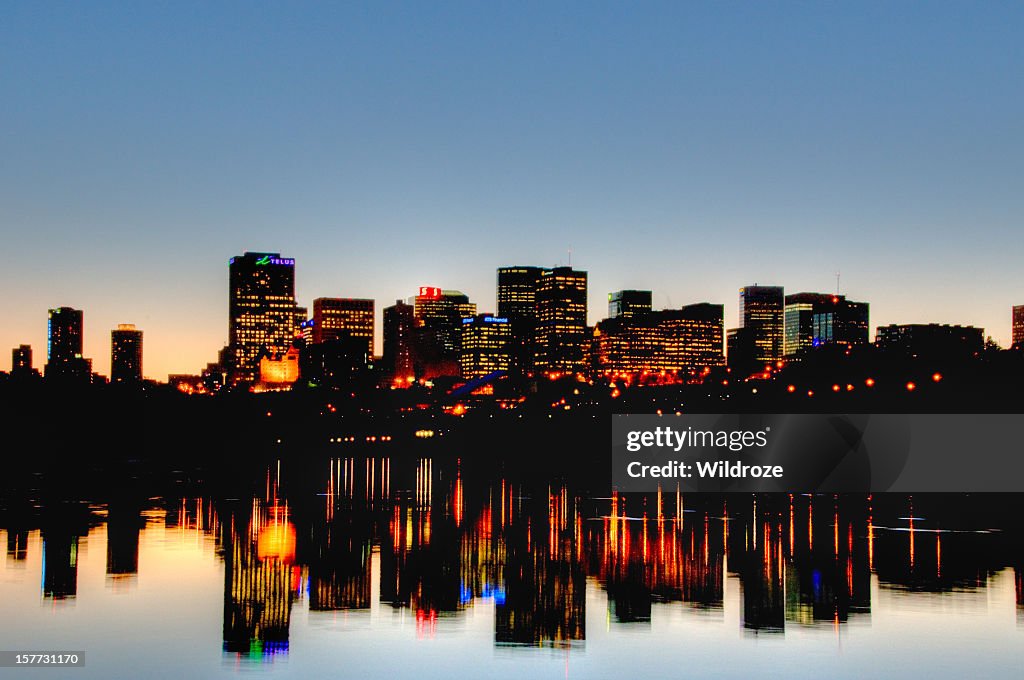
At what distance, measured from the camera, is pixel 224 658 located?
26766mm

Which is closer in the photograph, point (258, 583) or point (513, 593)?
point (513, 593)

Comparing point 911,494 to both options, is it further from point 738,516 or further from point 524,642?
point 524,642

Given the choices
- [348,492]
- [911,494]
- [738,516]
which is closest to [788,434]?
[911,494]

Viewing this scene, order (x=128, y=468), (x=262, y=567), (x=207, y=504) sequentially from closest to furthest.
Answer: (x=262, y=567), (x=207, y=504), (x=128, y=468)

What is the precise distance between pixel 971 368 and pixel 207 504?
13882 cm

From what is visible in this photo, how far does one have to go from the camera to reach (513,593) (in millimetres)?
35500

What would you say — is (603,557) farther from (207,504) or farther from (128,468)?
(128,468)

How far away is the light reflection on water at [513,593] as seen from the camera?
2703cm

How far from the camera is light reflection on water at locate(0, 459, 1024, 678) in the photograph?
88.7 ft

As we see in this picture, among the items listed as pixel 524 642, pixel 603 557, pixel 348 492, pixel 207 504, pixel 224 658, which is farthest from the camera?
pixel 348 492

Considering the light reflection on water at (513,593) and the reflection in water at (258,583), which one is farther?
the reflection in water at (258,583)

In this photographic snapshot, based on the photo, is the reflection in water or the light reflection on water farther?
the reflection in water

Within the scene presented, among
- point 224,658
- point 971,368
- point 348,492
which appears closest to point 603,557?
point 224,658

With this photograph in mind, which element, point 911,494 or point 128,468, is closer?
point 911,494
